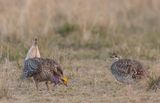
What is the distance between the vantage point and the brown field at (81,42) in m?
10.4

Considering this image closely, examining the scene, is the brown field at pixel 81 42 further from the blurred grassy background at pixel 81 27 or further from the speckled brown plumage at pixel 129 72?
the speckled brown plumage at pixel 129 72

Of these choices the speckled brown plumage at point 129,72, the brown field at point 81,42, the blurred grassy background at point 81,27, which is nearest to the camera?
the speckled brown plumage at point 129,72

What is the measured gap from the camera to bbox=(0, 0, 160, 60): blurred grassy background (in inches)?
563

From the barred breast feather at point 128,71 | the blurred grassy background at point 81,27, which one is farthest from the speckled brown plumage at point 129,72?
the blurred grassy background at point 81,27

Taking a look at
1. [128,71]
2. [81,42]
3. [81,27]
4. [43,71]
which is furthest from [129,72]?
[81,27]

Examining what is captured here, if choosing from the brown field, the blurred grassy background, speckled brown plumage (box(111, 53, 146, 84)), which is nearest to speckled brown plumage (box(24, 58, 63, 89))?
the brown field

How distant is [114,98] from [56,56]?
314 centimetres

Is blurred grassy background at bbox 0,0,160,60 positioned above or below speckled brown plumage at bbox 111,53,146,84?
above

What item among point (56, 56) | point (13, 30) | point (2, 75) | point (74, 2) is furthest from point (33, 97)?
point (74, 2)

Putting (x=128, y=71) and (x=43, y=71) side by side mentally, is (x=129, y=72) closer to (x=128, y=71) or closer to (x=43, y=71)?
(x=128, y=71)

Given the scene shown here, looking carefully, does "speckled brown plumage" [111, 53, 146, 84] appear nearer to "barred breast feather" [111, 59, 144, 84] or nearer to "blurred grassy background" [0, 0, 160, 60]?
"barred breast feather" [111, 59, 144, 84]

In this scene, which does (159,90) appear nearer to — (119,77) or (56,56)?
(119,77)

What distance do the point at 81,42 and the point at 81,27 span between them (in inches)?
41.5

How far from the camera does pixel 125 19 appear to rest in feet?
63.1
